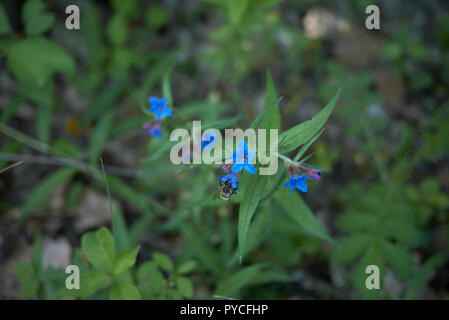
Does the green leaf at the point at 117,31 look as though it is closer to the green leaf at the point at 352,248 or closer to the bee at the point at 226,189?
the bee at the point at 226,189

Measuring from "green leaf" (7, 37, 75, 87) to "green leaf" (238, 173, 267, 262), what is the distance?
8.25 ft

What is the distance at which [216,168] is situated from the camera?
3.13 metres

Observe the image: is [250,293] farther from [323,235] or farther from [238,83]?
[238,83]

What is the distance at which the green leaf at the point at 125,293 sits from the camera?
2482mm

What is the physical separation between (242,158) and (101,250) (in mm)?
1228

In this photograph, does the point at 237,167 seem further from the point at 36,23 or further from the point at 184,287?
the point at 36,23

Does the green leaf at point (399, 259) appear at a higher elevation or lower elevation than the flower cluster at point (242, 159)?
lower

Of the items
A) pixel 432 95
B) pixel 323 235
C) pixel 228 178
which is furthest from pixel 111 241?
pixel 432 95

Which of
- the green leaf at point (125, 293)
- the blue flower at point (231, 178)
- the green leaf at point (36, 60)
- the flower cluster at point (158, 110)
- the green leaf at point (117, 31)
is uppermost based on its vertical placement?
the green leaf at point (117, 31)

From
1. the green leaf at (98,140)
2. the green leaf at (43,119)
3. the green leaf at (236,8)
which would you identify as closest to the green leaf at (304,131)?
the green leaf at (236,8)

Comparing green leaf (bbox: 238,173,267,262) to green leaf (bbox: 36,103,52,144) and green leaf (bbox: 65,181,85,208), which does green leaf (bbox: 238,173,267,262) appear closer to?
green leaf (bbox: 36,103,52,144)

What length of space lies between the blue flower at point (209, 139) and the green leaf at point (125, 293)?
3.61ft

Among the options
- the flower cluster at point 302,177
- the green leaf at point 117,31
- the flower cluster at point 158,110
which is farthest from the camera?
the green leaf at point 117,31

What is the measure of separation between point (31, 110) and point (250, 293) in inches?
135
